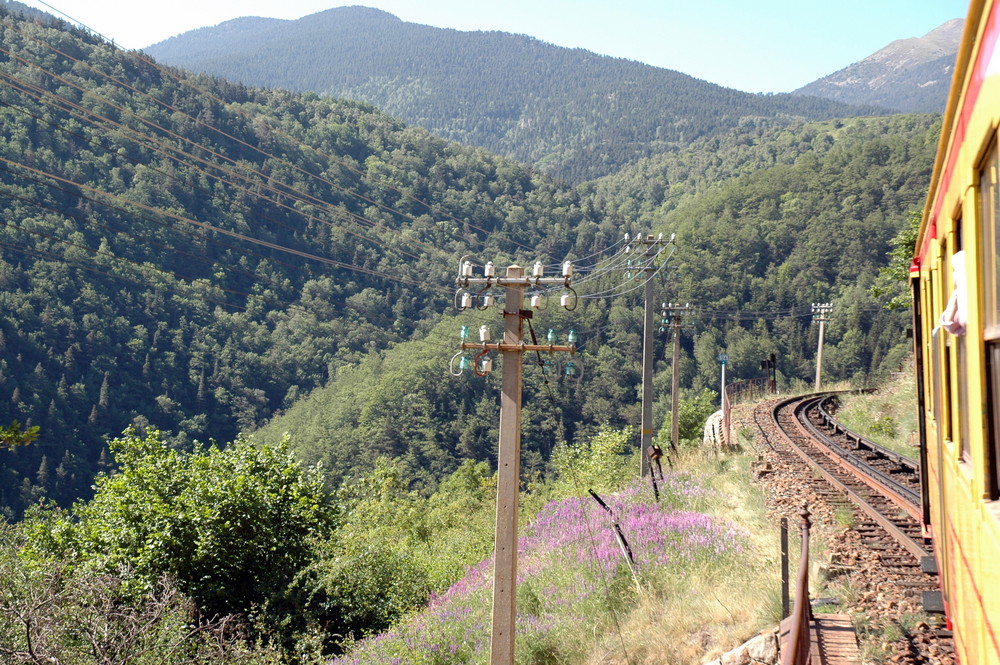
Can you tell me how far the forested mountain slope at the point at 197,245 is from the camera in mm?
89750

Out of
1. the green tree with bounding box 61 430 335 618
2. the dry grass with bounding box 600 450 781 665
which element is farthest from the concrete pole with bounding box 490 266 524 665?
the green tree with bounding box 61 430 335 618

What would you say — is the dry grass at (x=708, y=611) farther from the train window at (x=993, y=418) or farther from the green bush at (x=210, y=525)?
the green bush at (x=210, y=525)

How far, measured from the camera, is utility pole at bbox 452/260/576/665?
32.8ft

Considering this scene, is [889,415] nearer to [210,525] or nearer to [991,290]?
[210,525]

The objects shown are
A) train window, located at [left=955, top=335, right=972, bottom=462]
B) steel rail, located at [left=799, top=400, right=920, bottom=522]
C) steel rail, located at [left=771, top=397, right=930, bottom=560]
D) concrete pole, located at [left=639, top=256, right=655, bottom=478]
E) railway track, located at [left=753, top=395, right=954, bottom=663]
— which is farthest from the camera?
concrete pole, located at [left=639, top=256, right=655, bottom=478]

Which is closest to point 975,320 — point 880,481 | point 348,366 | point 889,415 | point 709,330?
point 880,481

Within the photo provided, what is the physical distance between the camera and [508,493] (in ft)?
34.8

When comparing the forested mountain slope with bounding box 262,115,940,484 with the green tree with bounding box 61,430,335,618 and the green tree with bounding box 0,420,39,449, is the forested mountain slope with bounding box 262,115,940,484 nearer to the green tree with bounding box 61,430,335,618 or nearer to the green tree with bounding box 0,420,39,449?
the green tree with bounding box 61,430,335,618

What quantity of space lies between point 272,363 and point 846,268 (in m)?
70.6

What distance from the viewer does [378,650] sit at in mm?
12680

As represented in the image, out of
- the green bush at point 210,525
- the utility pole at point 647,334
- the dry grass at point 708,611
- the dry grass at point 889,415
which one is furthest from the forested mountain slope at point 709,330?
the dry grass at point 708,611

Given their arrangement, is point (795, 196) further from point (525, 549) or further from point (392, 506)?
point (525, 549)

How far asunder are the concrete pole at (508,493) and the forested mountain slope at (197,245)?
6029cm

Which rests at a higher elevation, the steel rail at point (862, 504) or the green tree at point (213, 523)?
the steel rail at point (862, 504)
